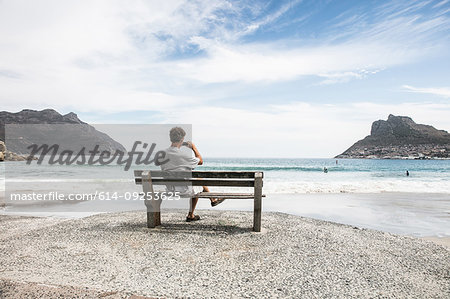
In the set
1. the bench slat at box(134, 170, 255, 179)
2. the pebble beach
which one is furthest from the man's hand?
the pebble beach

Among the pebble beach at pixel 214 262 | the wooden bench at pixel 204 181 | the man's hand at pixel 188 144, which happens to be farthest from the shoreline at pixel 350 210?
the man's hand at pixel 188 144

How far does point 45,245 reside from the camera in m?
5.14

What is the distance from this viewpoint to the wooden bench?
5.89m

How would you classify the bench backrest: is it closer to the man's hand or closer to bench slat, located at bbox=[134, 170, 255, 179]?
bench slat, located at bbox=[134, 170, 255, 179]

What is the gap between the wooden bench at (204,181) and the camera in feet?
19.3

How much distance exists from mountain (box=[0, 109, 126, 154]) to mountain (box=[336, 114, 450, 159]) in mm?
100449

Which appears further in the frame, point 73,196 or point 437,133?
point 437,133

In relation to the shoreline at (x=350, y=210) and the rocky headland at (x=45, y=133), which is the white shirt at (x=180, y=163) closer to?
the shoreline at (x=350, y=210)

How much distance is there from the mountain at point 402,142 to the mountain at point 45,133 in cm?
10045

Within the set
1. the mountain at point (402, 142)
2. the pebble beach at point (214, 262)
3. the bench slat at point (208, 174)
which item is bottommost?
the pebble beach at point (214, 262)

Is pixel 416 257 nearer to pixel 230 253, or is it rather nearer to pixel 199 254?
pixel 230 253

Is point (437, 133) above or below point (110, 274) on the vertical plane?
above

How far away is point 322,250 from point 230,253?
1.52 metres

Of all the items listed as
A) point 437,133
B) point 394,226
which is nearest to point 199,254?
point 394,226
